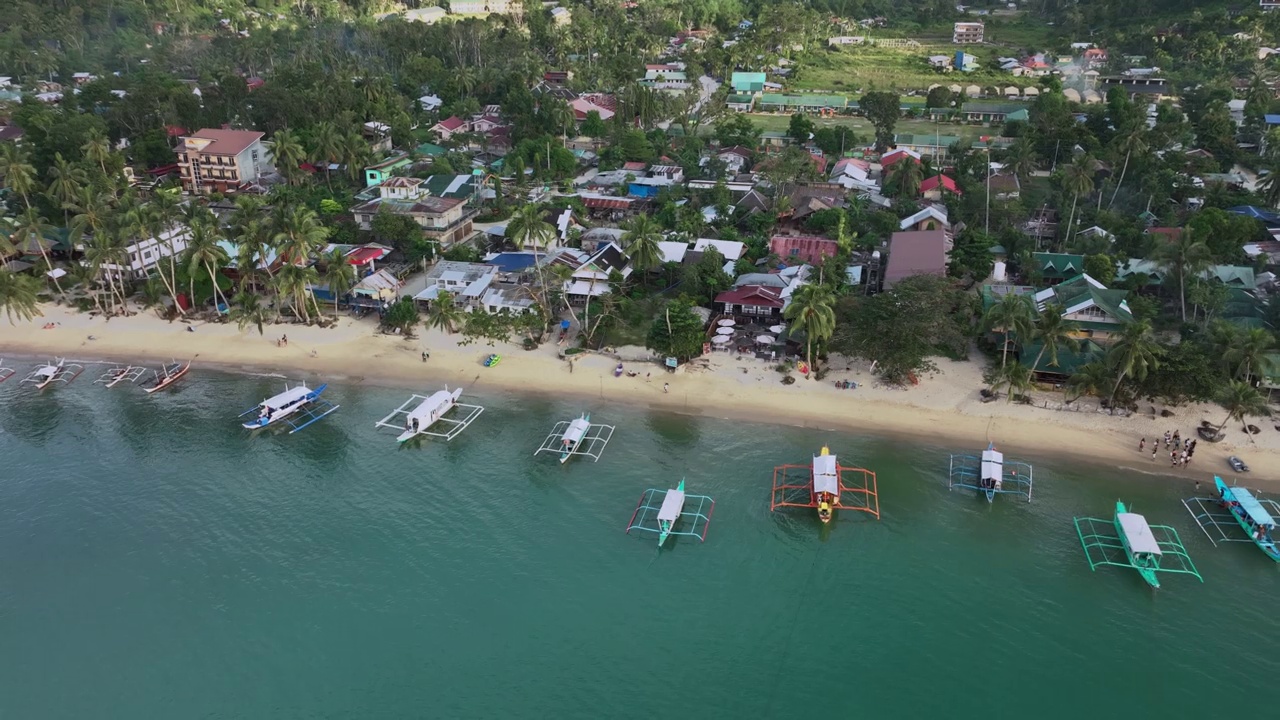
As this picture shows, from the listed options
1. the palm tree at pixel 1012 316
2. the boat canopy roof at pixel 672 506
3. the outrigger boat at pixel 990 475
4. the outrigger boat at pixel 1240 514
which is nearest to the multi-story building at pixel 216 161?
the boat canopy roof at pixel 672 506

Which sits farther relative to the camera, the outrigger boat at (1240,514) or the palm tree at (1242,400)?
the palm tree at (1242,400)

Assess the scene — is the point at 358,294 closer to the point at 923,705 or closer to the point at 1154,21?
the point at 923,705

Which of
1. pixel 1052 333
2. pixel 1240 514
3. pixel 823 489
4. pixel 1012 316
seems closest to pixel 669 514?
pixel 823 489

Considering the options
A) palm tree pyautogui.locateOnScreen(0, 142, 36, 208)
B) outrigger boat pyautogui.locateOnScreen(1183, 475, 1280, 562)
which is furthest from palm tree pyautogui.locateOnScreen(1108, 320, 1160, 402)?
palm tree pyautogui.locateOnScreen(0, 142, 36, 208)

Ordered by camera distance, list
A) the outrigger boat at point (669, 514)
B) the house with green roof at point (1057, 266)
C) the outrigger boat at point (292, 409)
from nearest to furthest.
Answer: the outrigger boat at point (669, 514)
the outrigger boat at point (292, 409)
the house with green roof at point (1057, 266)

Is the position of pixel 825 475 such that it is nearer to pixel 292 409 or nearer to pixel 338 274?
pixel 292 409

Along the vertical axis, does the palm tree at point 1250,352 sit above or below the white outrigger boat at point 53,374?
above

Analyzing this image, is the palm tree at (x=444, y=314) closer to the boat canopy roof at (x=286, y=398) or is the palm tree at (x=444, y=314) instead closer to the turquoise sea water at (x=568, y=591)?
the boat canopy roof at (x=286, y=398)
